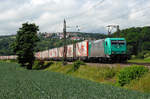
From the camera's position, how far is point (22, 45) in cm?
5350

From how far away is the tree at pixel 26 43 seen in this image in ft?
174

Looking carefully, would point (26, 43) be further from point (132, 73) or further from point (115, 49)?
point (132, 73)

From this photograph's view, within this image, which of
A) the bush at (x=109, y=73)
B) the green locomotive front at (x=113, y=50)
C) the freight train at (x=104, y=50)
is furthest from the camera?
the freight train at (x=104, y=50)

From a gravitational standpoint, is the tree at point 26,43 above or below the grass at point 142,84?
above

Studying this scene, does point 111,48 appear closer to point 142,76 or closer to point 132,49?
point 142,76

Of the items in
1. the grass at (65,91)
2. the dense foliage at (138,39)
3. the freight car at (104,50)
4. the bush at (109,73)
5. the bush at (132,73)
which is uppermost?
the dense foliage at (138,39)

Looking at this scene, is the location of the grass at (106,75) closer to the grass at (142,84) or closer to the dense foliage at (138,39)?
the grass at (142,84)

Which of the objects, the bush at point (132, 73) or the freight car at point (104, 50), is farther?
the freight car at point (104, 50)

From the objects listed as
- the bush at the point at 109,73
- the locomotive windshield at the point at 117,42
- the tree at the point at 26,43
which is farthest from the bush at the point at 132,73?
the tree at the point at 26,43

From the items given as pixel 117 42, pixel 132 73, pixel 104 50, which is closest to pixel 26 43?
pixel 104 50

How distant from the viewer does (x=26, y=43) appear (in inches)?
2085

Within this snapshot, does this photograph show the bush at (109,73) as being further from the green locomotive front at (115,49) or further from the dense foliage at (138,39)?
the dense foliage at (138,39)

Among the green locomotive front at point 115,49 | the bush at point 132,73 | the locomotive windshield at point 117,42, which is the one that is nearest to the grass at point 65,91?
the bush at point 132,73

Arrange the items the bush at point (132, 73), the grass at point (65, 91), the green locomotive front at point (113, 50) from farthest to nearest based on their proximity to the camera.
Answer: the green locomotive front at point (113, 50), the bush at point (132, 73), the grass at point (65, 91)
